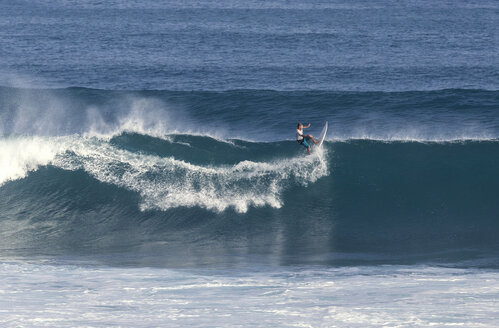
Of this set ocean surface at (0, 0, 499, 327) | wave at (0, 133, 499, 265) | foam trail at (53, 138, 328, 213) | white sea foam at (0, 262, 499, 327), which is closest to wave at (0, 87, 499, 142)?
ocean surface at (0, 0, 499, 327)

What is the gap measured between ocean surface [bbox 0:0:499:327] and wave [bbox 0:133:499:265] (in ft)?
0.18

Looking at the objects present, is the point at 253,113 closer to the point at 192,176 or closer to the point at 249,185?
the point at 192,176

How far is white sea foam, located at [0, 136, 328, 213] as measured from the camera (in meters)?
16.7

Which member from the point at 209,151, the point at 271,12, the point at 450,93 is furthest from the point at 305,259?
the point at 271,12

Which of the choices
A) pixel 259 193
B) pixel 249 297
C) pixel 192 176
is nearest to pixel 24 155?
pixel 192 176

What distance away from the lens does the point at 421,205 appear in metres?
16.3

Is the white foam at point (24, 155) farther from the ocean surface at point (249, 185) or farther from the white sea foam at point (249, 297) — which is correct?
the white sea foam at point (249, 297)

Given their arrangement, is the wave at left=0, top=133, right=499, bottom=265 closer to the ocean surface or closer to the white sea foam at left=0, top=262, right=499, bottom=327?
the ocean surface

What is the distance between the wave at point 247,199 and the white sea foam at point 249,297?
1.26 meters

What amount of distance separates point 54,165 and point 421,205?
964 centimetres

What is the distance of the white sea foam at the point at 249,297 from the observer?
34.2 feet

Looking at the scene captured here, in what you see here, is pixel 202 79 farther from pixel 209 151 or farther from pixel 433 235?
pixel 433 235

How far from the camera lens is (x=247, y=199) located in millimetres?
16547

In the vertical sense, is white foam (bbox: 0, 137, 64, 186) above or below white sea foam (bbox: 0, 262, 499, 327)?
above
